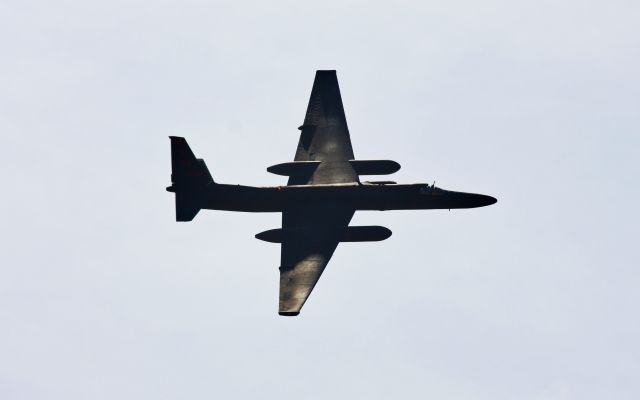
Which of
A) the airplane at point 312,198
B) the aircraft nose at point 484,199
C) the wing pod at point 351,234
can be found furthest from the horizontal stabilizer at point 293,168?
the aircraft nose at point 484,199

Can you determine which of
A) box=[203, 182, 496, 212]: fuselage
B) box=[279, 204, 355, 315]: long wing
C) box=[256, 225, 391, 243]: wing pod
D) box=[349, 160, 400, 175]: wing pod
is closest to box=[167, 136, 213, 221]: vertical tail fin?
box=[203, 182, 496, 212]: fuselage

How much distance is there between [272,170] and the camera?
305ft

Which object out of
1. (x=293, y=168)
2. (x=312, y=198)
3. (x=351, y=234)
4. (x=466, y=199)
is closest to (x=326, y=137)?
(x=293, y=168)

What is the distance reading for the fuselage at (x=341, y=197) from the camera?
90250 mm

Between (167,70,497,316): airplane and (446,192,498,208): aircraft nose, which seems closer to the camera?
(167,70,497,316): airplane

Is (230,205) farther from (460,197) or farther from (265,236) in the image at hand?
(460,197)

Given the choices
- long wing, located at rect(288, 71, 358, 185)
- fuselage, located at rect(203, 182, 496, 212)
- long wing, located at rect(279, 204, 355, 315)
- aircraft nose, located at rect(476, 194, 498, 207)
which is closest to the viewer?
long wing, located at rect(279, 204, 355, 315)

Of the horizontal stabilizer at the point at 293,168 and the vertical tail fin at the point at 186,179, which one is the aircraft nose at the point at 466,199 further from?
the vertical tail fin at the point at 186,179

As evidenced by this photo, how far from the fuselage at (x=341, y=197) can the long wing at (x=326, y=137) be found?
74.4 inches

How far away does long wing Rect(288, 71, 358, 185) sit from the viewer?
304 ft

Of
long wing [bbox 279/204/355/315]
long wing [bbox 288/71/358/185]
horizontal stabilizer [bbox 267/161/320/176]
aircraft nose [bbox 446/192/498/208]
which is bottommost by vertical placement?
long wing [bbox 279/204/355/315]

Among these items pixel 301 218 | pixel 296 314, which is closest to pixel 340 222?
pixel 301 218

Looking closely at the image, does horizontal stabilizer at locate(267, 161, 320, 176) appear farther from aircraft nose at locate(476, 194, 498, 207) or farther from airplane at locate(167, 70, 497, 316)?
aircraft nose at locate(476, 194, 498, 207)

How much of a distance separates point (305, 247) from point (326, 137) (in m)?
9.25
